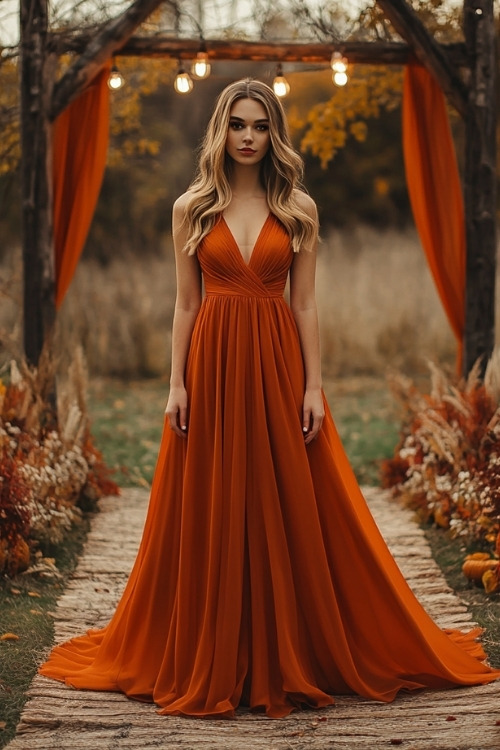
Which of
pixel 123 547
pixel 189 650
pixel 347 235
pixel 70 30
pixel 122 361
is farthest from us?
pixel 347 235

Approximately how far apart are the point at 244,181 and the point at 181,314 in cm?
47

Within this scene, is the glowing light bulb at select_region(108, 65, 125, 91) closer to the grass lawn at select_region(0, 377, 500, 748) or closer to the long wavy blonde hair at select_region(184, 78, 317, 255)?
the grass lawn at select_region(0, 377, 500, 748)

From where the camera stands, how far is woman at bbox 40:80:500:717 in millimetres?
3092

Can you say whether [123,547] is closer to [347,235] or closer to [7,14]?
[7,14]

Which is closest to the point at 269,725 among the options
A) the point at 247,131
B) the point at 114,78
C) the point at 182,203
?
the point at 182,203

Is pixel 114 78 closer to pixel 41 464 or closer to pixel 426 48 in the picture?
pixel 426 48

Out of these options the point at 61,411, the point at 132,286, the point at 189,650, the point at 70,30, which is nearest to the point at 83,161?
the point at 70,30

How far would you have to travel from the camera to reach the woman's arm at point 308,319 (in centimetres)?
322

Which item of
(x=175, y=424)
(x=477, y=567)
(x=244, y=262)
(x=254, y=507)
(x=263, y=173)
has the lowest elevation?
(x=477, y=567)

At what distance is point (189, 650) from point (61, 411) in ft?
9.56

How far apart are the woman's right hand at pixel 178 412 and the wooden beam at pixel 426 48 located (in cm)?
312

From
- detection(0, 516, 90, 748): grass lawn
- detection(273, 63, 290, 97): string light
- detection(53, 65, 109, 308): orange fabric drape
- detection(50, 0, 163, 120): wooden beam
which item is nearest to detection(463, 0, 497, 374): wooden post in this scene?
detection(273, 63, 290, 97): string light

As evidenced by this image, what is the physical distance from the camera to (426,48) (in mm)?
5508

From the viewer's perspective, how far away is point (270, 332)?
3.20 m
